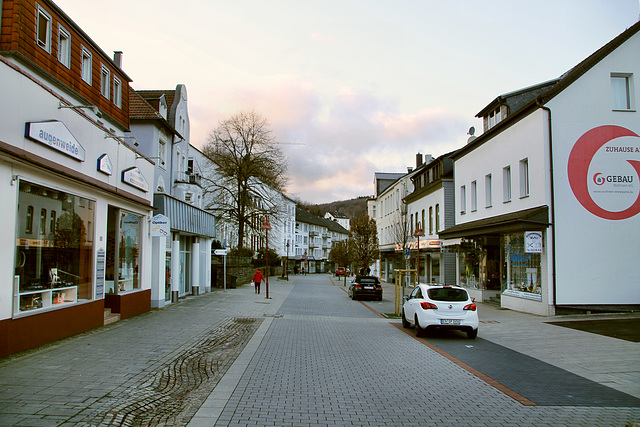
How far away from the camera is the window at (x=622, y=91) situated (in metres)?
Result: 18.0

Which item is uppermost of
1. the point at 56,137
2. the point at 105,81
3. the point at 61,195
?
the point at 105,81

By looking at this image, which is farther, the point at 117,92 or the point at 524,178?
the point at 117,92

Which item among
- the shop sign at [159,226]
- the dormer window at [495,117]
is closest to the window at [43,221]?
the shop sign at [159,226]

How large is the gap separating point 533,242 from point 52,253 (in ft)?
49.3

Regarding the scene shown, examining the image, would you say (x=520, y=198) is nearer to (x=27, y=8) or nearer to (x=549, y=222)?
(x=549, y=222)

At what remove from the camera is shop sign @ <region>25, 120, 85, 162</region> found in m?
9.48

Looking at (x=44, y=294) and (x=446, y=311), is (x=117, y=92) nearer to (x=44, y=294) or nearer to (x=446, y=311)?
(x=44, y=294)

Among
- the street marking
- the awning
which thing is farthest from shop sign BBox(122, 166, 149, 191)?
the awning

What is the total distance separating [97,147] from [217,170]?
103 feet

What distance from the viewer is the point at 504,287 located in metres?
21.5

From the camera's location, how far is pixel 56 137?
34.2ft

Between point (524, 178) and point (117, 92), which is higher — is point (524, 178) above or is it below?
below

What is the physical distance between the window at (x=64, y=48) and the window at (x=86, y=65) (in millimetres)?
1138

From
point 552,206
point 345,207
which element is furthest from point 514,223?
point 345,207
